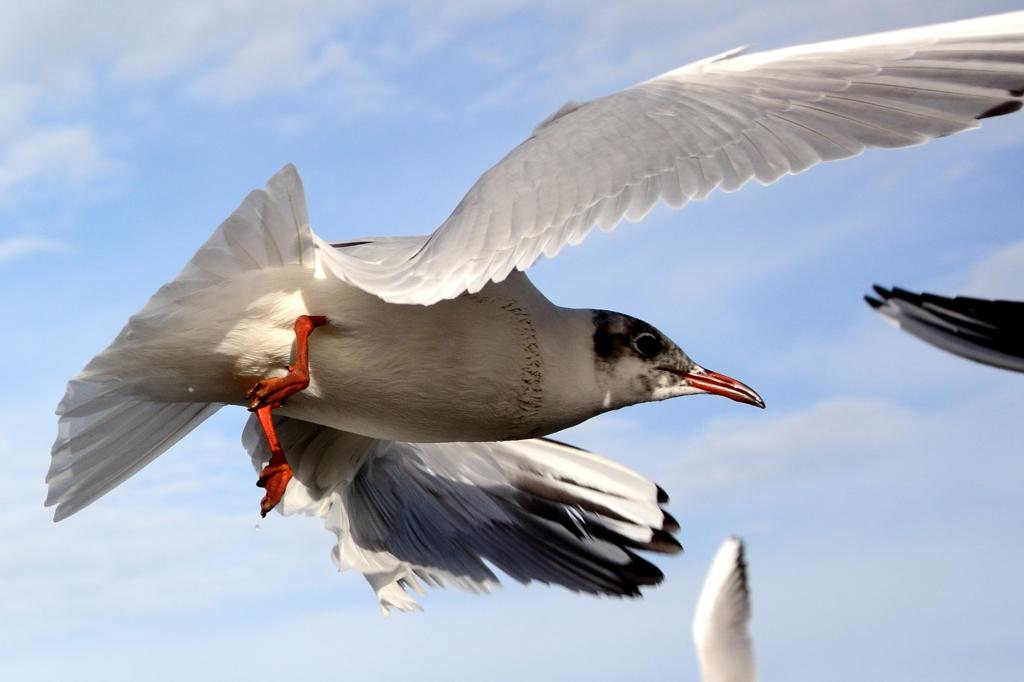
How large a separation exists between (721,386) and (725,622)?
66cm

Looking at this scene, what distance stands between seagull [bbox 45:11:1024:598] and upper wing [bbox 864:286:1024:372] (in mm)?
572

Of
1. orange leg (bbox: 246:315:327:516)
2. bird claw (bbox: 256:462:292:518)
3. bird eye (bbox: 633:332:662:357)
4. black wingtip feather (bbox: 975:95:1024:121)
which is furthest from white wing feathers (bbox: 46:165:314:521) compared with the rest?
black wingtip feather (bbox: 975:95:1024:121)

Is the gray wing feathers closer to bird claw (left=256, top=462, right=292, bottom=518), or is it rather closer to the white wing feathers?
the white wing feathers

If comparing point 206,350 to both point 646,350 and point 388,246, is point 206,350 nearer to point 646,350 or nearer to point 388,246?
point 388,246

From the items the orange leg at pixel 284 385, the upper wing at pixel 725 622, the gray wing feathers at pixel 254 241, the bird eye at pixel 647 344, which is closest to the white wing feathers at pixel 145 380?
the gray wing feathers at pixel 254 241

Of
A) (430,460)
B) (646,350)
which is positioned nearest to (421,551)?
(430,460)

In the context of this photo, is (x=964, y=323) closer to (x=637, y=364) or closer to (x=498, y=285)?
(x=637, y=364)

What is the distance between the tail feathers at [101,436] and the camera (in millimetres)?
3924

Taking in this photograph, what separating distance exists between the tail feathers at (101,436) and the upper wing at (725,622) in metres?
1.49

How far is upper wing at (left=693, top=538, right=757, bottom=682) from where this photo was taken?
12.5ft

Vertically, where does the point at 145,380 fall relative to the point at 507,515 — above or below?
above

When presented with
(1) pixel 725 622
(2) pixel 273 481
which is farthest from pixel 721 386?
(2) pixel 273 481

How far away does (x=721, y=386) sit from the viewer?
400 centimetres

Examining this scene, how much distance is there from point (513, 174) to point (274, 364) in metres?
0.77
